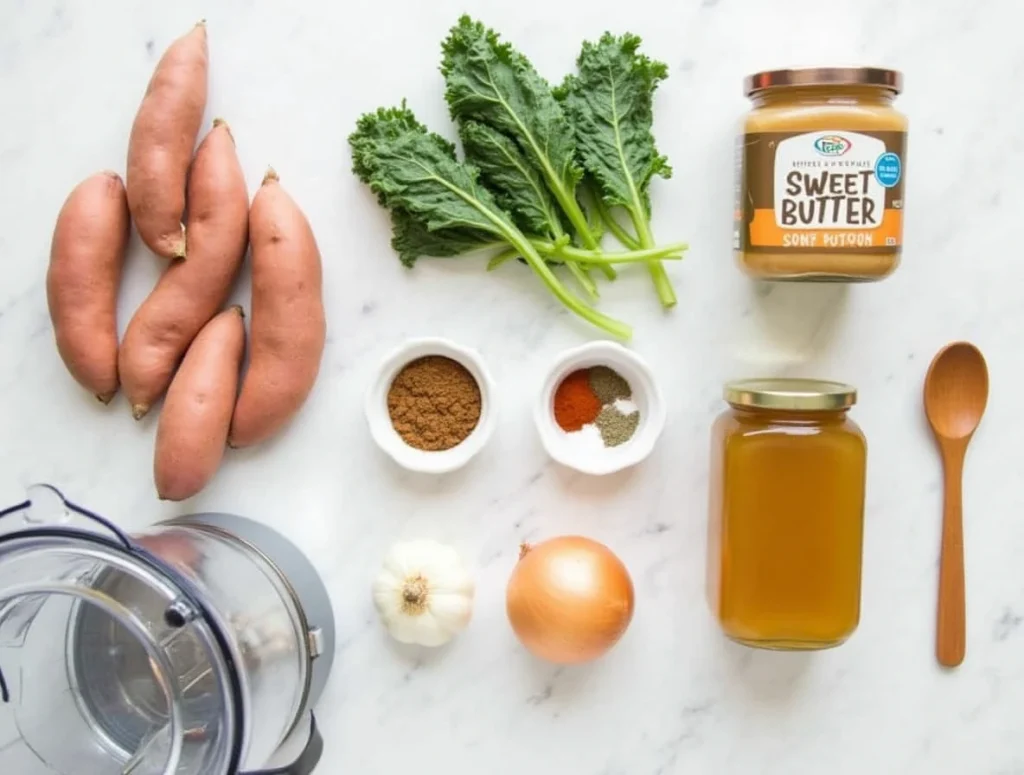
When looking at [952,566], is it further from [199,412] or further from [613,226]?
[199,412]

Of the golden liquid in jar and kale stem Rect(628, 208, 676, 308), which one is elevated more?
kale stem Rect(628, 208, 676, 308)

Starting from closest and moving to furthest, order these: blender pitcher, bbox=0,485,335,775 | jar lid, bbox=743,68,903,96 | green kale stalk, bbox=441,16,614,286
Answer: blender pitcher, bbox=0,485,335,775, jar lid, bbox=743,68,903,96, green kale stalk, bbox=441,16,614,286

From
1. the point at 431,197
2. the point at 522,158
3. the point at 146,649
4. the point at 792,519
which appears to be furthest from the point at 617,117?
the point at 146,649

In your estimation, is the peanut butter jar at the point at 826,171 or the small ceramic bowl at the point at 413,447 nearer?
the peanut butter jar at the point at 826,171

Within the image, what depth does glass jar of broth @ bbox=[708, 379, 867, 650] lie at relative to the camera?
100 cm

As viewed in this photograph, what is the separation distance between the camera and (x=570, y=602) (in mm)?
1003

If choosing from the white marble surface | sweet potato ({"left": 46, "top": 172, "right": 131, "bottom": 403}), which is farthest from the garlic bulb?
sweet potato ({"left": 46, "top": 172, "right": 131, "bottom": 403})

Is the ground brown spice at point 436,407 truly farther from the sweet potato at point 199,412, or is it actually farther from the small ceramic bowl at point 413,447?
the sweet potato at point 199,412

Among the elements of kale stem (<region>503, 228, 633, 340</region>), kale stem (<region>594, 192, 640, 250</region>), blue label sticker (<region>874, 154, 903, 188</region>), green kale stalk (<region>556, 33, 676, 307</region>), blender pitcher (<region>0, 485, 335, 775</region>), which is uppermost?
green kale stalk (<region>556, 33, 676, 307</region>)

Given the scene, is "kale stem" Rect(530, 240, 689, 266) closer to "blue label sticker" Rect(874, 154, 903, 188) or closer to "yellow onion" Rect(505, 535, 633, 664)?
"blue label sticker" Rect(874, 154, 903, 188)

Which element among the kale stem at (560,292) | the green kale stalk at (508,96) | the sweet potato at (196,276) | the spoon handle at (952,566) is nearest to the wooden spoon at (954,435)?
the spoon handle at (952,566)

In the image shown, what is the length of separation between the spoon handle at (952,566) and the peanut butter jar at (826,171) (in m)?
0.27

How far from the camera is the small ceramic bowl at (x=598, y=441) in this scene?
106 cm

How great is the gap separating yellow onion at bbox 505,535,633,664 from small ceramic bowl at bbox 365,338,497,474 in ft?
0.46
